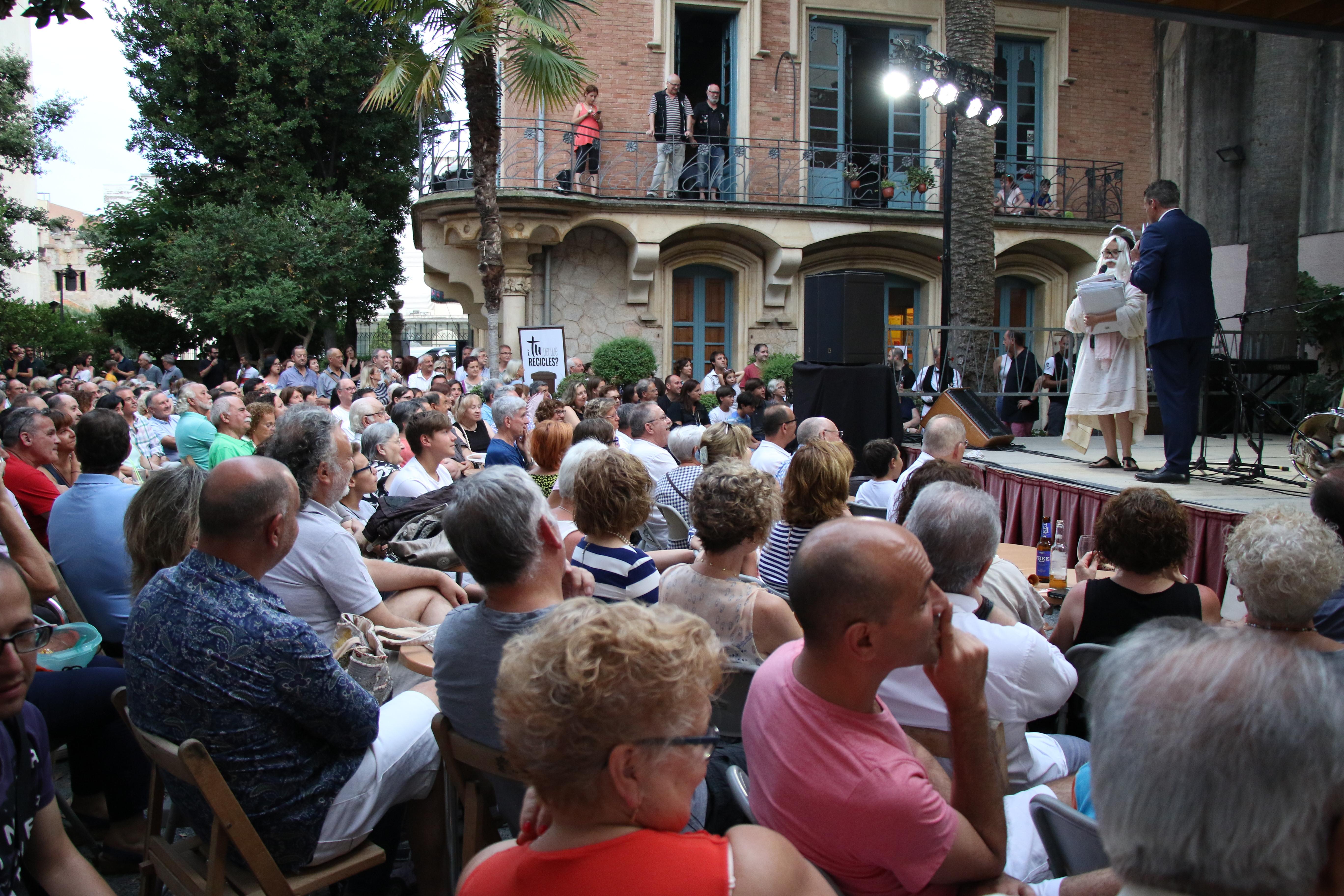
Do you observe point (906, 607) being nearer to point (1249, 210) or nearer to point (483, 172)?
point (483, 172)

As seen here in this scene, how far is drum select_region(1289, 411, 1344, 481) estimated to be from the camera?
5566mm

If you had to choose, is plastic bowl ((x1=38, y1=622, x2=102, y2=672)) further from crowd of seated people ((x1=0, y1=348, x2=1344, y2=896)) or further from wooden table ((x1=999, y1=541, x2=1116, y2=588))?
wooden table ((x1=999, y1=541, x2=1116, y2=588))

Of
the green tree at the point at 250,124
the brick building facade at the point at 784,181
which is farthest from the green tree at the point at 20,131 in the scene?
the brick building facade at the point at 784,181

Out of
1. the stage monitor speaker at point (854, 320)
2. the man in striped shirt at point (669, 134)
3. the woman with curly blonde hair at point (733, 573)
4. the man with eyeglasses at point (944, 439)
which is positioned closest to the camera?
the woman with curly blonde hair at point (733, 573)

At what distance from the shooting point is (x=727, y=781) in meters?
2.12

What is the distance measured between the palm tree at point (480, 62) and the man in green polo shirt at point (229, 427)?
625cm

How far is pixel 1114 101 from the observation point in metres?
17.2

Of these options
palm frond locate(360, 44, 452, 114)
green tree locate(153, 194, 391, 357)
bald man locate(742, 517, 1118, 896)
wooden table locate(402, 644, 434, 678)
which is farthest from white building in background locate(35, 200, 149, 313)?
bald man locate(742, 517, 1118, 896)

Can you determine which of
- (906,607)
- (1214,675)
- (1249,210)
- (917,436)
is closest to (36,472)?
(906,607)

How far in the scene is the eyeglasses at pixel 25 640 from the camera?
1746 millimetres

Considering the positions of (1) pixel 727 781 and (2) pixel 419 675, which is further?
(2) pixel 419 675


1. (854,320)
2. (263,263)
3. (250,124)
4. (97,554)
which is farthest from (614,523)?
(250,124)

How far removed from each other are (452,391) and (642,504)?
23.1ft

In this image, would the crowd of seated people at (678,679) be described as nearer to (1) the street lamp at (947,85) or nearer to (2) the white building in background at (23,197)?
(1) the street lamp at (947,85)
